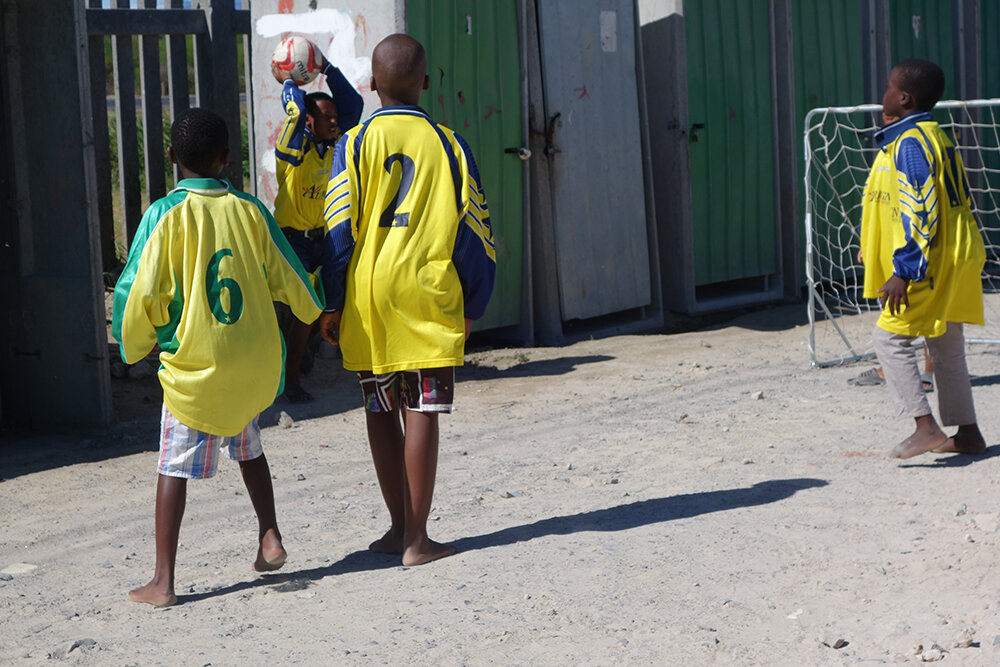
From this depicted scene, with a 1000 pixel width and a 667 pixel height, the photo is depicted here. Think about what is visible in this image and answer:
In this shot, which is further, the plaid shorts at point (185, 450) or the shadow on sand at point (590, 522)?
the shadow on sand at point (590, 522)

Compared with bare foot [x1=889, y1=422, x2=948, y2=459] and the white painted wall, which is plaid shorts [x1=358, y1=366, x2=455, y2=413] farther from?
the white painted wall

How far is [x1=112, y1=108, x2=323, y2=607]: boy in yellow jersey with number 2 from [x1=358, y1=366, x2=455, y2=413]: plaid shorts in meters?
0.32

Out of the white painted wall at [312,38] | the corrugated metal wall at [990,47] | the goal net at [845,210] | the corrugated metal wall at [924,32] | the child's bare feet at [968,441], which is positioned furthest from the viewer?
the corrugated metal wall at [990,47]

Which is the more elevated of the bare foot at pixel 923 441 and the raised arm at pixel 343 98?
the raised arm at pixel 343 98

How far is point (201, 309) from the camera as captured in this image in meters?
3.54

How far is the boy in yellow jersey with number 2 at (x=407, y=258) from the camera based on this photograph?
12.4ft

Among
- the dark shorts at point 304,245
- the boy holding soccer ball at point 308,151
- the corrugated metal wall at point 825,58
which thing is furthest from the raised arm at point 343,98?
the corrugated metal wall at point 825,58

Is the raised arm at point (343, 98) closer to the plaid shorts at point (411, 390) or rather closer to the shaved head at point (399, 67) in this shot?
the shaved head at point (399, 67)

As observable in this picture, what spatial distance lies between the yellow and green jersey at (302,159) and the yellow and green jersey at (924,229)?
2731mm

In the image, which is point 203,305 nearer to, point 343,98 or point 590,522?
point 590,522

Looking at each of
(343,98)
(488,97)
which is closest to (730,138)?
(488,97)

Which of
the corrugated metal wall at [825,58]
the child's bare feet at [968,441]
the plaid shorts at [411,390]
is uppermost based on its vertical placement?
the corrugated metal wall at [825,58]

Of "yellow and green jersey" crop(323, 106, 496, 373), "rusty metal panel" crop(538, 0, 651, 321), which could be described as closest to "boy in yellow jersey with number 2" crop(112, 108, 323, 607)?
"yellow and green jersey" crop(323, 106, 496, 373)

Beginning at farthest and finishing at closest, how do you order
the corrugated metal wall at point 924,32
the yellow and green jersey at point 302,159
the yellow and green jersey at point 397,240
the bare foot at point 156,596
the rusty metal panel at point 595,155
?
the corrugated metal wall at point 924,32 < the rusty metal panel at point 595,155 < the yellow and green jersey at point 302,159 < the yellow and green jersey at point 397,240 < the bare foot at point 156,596
